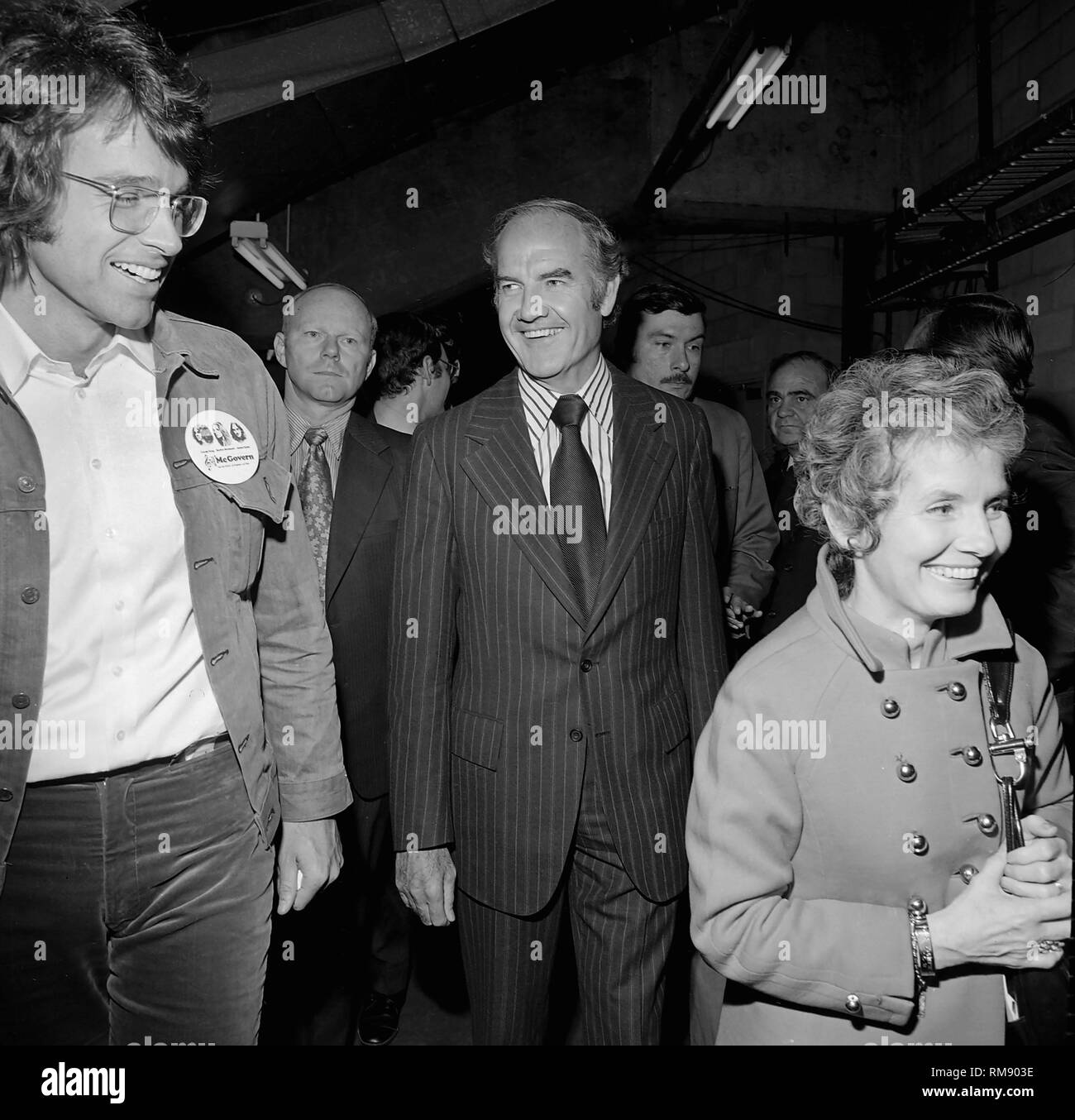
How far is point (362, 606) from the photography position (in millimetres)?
2338

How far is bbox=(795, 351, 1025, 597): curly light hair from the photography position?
1.22 meters

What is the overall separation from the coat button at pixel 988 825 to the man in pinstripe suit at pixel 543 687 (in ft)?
1.99

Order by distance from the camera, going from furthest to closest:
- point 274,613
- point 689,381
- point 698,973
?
point 689,381, point 698,973, point 274,613

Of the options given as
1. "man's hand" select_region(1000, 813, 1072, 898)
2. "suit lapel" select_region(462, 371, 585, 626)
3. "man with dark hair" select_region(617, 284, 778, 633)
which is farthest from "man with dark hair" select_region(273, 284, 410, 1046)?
"man's hand" select_region(1000, 813, 1072, 898)

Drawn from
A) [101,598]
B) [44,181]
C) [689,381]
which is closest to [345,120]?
[689,381]

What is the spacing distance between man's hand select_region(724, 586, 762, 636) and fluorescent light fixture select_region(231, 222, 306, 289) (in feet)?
10.7

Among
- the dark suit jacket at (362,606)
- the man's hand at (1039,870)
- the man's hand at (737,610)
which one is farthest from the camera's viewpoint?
the man's hand at (737,610)

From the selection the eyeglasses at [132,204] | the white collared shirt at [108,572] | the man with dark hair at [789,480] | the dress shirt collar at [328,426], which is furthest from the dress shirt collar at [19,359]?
the man with dark hair at [789,480]

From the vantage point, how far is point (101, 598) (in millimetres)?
1239

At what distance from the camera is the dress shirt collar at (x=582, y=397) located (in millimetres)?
1763

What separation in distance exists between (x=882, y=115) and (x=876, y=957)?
21.9ft

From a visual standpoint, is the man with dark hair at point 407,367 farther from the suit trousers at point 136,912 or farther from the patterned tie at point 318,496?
the suit trousers at point 136,912

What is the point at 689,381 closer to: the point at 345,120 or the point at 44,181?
the point at 44,181

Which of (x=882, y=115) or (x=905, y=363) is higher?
(x=882, y=115)
